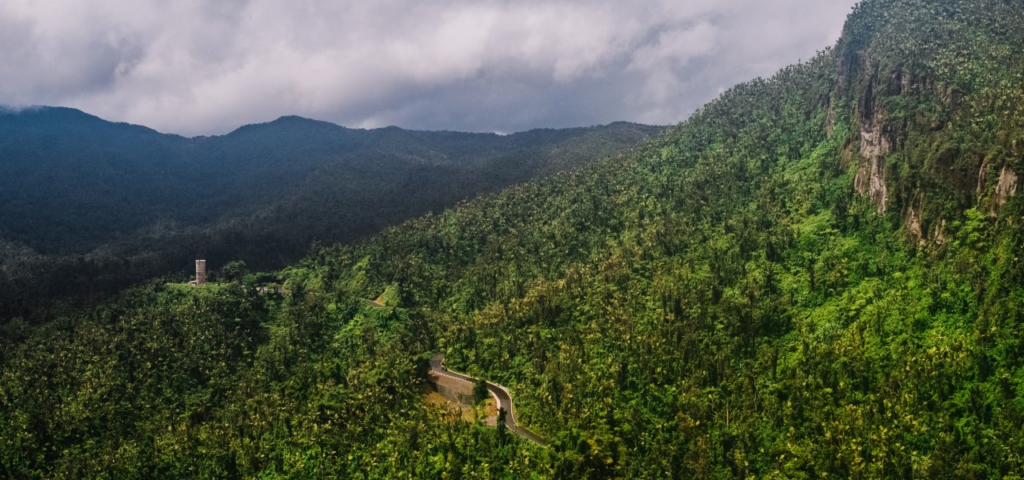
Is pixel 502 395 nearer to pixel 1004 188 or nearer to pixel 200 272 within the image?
pixel 1004 188

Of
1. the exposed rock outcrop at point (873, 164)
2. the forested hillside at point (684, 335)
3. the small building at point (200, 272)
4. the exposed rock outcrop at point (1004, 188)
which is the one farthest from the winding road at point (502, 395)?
the small building at point (200, 272)

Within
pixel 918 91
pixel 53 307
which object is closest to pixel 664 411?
pixel 918 91

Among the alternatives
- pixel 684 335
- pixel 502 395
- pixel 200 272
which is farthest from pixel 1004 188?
pixel 200 272

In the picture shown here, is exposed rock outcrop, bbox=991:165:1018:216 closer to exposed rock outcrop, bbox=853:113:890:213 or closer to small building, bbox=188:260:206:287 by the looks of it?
exposed rock outcrop, bbox=853:113:890:213

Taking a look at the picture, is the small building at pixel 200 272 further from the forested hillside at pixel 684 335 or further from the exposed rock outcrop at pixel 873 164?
the exposed rock outcrop at pixel 873 164

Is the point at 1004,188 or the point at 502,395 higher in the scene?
the point at 1004,188

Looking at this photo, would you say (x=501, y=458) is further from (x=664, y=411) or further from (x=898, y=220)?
Answer: (x=898, y=220)

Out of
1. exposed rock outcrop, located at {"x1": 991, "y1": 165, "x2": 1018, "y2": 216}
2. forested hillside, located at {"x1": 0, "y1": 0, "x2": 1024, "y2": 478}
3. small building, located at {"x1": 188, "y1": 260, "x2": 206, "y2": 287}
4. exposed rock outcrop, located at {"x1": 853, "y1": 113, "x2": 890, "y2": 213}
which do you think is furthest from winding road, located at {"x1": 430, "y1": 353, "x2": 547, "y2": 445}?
small building, located at {"x1": 188, "y1": 260, "x2": 206, "y2": 287}

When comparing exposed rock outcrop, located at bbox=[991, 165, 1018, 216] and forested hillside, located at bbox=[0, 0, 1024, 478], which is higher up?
exposed rock outcrop, located at bbox=[991, 165, 1018, 216]
